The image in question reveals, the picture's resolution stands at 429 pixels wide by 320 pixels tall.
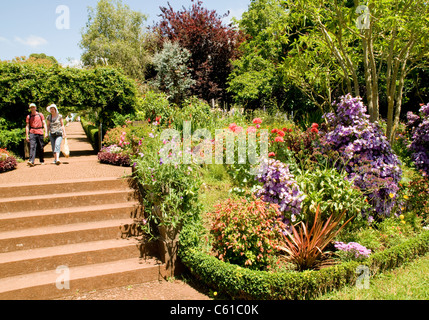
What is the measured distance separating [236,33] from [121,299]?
17.4 meters

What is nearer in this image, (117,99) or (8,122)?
(8,122)

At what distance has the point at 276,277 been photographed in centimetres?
342

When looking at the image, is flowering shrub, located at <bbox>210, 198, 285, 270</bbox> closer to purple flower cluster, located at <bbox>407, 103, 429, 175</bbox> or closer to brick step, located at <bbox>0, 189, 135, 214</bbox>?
brick step, located at <bbox>0, 189, 135, 214</bbox>

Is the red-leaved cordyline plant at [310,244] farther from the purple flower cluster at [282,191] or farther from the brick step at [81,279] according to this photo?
the brick step at [81,279]

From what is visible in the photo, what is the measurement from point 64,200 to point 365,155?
4815mm

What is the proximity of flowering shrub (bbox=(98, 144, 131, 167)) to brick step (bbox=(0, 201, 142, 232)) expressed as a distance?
283 centimetres

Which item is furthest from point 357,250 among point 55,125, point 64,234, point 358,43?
point 55,125

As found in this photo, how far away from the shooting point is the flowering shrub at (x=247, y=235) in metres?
3.74

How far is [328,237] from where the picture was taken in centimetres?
423

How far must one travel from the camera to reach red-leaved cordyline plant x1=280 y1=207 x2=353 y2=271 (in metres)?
3.94

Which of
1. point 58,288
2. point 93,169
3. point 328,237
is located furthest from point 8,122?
point 328,237
